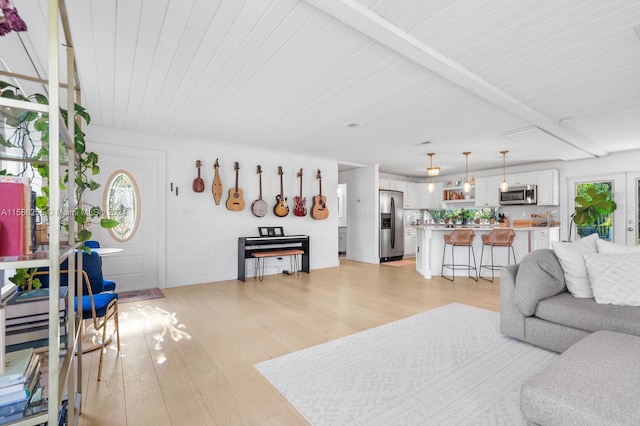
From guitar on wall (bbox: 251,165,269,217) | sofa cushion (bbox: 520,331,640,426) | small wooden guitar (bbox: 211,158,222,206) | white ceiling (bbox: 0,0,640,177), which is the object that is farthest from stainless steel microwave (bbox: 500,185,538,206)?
small wooden guitar (bbox: 211,158,222,206)

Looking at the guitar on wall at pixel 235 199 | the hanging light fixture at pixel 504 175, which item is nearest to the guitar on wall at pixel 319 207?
the guitar on wall at pixel 235 199

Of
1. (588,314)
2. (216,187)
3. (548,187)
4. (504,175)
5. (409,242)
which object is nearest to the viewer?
(588,314)

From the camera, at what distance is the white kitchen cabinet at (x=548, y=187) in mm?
6746

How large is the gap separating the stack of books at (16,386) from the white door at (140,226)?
406cm

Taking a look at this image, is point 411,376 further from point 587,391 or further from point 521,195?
point 521,195

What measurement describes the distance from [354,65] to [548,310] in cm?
258

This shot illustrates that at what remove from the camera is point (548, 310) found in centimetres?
246

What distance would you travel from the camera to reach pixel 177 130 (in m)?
4.72

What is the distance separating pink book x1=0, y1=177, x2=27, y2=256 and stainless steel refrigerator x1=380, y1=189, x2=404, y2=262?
699 centimetres

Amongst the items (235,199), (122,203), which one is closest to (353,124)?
(235,199)

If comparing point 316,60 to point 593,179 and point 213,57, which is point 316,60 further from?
point 593,179

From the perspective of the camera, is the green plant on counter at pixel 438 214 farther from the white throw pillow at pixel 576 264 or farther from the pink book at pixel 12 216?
the pink book at pixel 12 216

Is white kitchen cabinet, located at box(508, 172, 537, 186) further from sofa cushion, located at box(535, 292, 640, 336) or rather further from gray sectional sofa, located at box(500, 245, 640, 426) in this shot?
sofa cushion, located at box(535, 292, 640, 336)

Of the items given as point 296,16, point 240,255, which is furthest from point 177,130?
point 296,16
